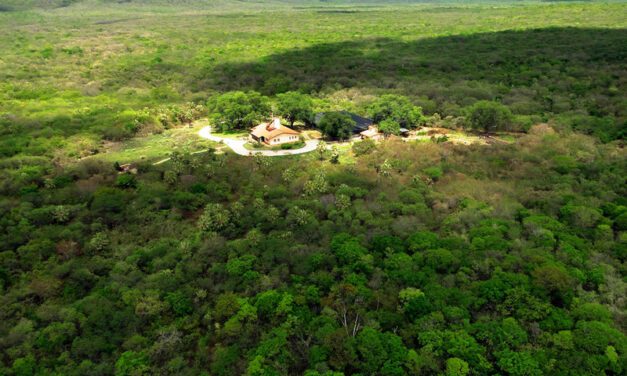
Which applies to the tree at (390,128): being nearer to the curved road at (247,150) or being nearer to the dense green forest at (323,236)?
the dense green forest at (323,236)

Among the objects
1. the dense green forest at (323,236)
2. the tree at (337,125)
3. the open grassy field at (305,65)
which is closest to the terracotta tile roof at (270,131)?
the tree at (337,125)

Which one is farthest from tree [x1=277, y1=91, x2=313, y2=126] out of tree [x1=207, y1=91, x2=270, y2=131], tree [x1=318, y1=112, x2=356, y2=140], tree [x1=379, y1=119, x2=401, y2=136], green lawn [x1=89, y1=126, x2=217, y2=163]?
green lawn [x1=89, y1=126, x2=217, y2=163]

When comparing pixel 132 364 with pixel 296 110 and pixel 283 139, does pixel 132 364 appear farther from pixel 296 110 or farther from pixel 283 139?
pixel 296 110

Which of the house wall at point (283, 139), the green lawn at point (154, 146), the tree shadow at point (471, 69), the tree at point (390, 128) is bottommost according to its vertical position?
the green lawn at point (154, 146)

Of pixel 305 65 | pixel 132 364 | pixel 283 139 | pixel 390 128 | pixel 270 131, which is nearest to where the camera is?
pixel 132 364

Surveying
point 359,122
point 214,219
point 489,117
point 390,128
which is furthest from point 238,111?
Result: point 489,117
